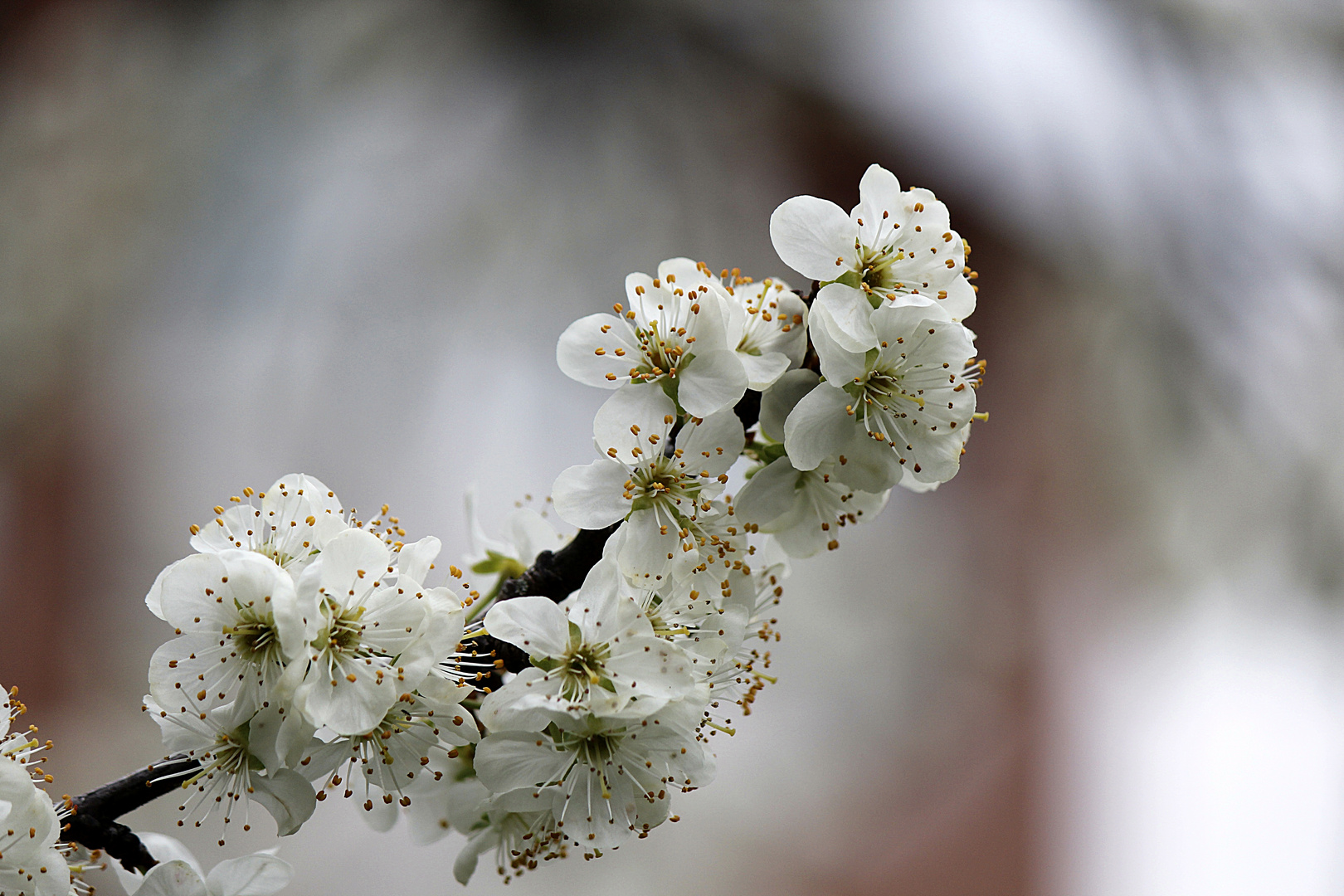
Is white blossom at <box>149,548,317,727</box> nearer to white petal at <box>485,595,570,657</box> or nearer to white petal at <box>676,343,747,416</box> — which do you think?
white petal at <box>485,595,570,657</box>

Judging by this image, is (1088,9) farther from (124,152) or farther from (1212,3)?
(124,152)

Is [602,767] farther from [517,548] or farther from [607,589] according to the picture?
[517,548]

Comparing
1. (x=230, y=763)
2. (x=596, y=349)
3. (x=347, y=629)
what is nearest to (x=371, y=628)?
(x=347, y=629)

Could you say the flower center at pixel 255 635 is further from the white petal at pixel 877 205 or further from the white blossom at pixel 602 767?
the white petal at pixel 877 205

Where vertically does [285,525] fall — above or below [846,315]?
below

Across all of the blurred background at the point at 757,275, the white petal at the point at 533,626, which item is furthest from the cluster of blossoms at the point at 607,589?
the blurred background at the point at 757,275

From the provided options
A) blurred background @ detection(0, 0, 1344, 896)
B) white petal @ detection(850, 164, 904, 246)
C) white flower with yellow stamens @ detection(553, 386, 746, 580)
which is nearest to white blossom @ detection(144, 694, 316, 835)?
white flower with yellow stamens @ detection(553, 386, 746, 580)

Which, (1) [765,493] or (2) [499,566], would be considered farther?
(2) [499,566]
